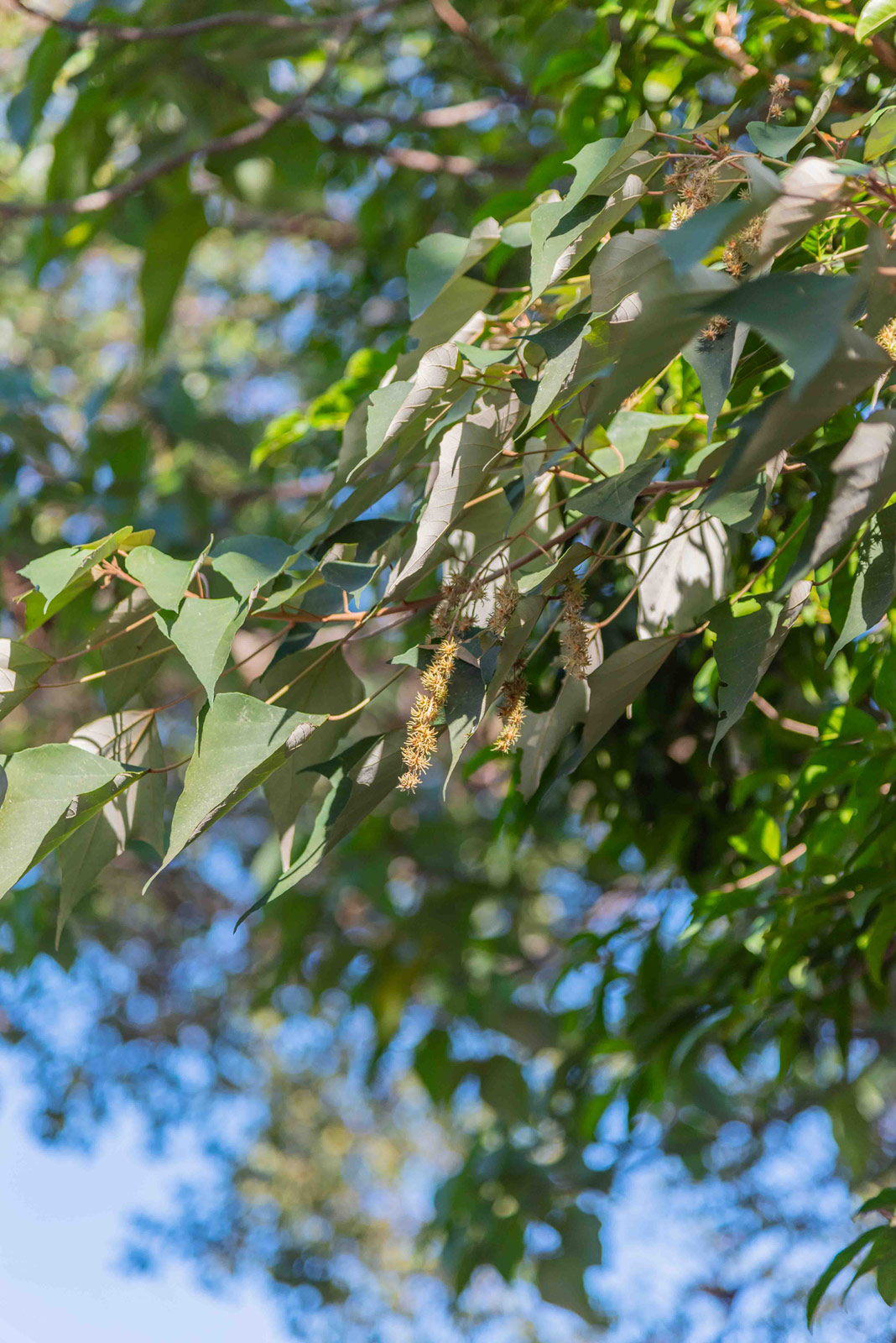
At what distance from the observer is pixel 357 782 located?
693mm

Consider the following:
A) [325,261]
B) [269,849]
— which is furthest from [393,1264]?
[325,261]

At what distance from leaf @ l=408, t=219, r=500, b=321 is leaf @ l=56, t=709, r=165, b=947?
347mm

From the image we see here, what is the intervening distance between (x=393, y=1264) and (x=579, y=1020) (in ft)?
17.3

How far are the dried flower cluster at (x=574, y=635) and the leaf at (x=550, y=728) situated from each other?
0.20ft

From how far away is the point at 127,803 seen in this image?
77 centimetres

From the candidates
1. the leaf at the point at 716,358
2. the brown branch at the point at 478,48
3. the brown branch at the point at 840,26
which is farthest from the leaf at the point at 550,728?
the brown branch at the point at 478,48

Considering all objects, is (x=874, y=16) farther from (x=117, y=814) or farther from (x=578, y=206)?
(x=117, y=814)

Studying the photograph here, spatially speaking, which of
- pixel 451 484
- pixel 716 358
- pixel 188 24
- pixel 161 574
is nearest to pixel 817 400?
pixel 716 358

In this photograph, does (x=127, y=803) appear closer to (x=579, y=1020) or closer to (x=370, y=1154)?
(x=579, y=1020)

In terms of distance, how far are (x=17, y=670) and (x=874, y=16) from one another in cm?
76

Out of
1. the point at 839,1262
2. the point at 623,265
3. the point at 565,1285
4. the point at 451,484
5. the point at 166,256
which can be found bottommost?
the point at 565,1285

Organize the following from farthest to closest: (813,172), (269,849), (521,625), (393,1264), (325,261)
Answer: (393,1264) → (325,261) → (269,849) → (521,625) → (813,172)

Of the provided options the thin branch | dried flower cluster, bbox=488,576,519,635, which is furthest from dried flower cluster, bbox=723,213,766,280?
the thin branch

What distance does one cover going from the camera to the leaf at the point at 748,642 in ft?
2.21
